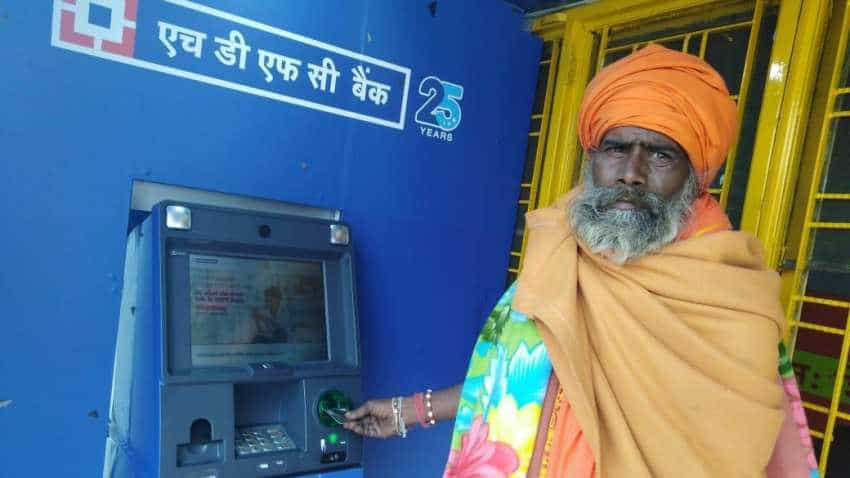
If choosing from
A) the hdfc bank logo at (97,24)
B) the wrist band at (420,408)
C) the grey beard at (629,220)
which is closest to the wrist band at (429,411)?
the wrist band at (420,408)

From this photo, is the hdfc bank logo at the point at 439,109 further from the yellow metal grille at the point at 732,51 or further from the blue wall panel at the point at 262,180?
the yellow metal grille at the point at 732,51

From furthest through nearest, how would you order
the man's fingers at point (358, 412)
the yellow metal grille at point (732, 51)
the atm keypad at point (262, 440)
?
1. the yellow metal grille at point (732, 51)
2. the man's fingers at point (358, 412)
3. the atm keypad at point (262, 440)

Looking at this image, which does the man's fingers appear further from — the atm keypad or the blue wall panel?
the blue wall panel

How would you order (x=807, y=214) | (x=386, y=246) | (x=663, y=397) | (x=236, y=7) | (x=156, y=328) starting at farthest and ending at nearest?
(x=386, y=246) → (x=807, y=214) → (x=236, y=7) → (x=156, y=328) → (x=663, y=397)

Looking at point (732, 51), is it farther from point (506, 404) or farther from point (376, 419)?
point (376, 419)

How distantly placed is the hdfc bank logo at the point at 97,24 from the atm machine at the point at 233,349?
15.2 inches

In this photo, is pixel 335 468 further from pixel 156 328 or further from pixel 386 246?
pixel 386 246

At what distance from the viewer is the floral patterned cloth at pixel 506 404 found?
1263mm

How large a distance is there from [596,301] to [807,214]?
2.60 ft

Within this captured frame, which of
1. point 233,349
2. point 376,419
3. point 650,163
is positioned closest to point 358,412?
point 376,419

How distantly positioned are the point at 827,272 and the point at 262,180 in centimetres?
149

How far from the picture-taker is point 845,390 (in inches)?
61.4

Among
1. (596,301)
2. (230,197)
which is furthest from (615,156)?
(230,197)

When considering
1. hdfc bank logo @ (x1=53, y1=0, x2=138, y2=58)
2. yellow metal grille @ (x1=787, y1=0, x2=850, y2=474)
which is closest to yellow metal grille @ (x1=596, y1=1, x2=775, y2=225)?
yellow metal grille @ (x1=787, y1=0, x2=850, y2=474)
